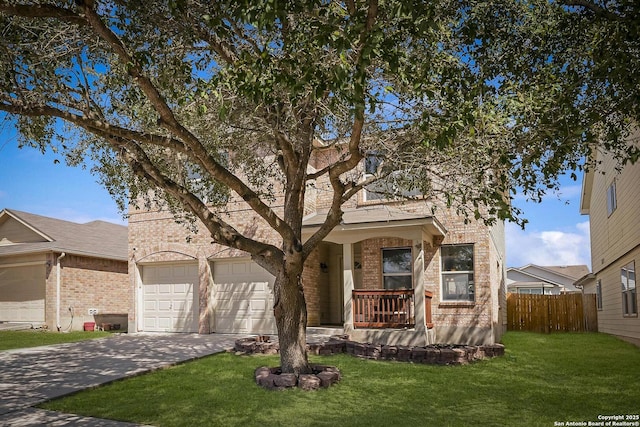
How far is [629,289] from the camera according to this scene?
14484 mm

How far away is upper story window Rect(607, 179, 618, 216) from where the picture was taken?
16.4m

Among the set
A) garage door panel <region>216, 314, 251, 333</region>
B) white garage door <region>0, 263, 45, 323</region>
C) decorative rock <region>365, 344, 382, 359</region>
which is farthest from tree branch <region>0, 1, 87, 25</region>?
white garage door <region>0, 263, 45, 323</region>

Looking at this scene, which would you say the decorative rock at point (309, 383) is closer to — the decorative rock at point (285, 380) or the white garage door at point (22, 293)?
the decorative rock at point (285, 380)

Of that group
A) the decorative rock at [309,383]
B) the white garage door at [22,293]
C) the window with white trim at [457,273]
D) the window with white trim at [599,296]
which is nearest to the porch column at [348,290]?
the window with white trim at [457,273]

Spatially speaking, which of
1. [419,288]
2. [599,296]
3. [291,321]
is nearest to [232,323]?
[419,288]

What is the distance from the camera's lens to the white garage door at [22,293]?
2048cm

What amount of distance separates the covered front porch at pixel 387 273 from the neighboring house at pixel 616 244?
15.1 ft

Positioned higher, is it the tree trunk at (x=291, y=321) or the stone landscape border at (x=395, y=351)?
the tree trunk at (x=291, y=321)

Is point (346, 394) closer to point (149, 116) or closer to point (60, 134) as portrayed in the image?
point (149, 116)

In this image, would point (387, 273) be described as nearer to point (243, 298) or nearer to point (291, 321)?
point (243, 298)

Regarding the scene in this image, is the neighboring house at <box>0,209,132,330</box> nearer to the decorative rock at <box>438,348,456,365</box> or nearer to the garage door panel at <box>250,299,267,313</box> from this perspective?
the garage door panel at <box>250,299,267,313</box>

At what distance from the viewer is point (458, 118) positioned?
6.02 m

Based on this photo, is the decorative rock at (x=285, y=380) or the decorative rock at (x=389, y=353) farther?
the decorative rock at (x=389, y=353)

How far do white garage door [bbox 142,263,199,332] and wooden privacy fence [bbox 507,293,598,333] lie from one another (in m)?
13.1
